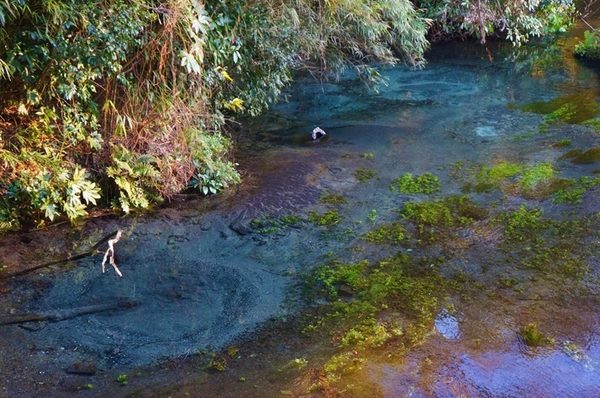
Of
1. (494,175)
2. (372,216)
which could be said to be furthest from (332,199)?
(494,175)

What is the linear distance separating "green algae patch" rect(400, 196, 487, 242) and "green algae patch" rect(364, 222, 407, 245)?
18cm

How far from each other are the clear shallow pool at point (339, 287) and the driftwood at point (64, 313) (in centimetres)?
8

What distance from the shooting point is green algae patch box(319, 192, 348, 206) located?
7.09 metres

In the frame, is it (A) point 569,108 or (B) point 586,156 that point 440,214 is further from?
(A) point 569,108

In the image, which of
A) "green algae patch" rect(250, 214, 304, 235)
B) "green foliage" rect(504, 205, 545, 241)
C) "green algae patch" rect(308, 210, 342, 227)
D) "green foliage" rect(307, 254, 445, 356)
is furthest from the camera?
"green algae patch" rect(308, 210, 342, 227)

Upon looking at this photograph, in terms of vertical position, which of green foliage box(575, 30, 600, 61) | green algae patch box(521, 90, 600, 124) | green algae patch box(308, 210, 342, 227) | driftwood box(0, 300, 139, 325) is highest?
green foliage box(575, 30, 600, 61)

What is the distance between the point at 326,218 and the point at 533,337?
2.70 metres

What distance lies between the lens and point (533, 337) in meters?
4.52

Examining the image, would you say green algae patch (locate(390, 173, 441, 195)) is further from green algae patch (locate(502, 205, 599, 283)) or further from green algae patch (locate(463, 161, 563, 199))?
green algae patch (locate(502, 205, 599, 283))

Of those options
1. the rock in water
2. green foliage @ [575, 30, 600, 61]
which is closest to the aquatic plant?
the rock in water

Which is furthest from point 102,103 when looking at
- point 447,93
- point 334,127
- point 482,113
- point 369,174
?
point 447,93

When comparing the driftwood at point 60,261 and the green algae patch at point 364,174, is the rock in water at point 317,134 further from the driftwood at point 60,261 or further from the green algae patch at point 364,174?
the driftwood at point 60,261

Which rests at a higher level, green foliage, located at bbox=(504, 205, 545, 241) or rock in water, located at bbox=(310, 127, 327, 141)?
green foliage, located at bbox=(504, 205, 545, 241)

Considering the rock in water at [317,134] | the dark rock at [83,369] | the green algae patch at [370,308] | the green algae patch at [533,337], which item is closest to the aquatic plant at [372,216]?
the green algae patch at [370,308]
